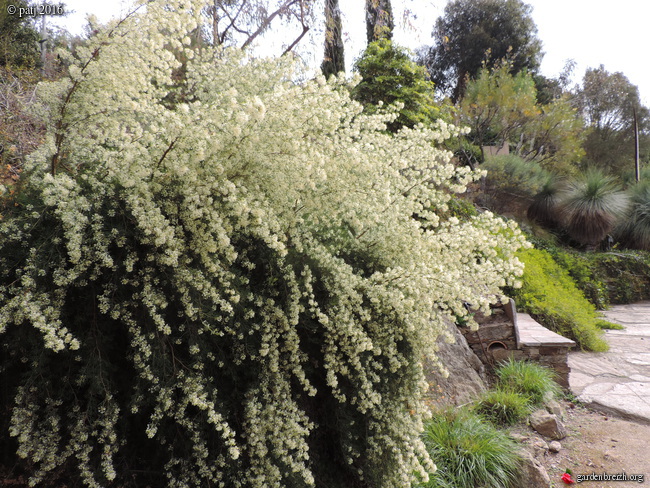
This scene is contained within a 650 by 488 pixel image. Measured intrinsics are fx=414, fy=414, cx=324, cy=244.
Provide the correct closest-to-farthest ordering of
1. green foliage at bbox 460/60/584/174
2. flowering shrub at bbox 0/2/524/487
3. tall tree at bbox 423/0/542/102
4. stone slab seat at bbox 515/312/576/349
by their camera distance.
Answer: flowering shrub at bbox 0/2/524/487 < stone slab seat at bbox 515/312/576/349 < green foliage at bbox 460/60/584/174 < tall tree at bbox 423/0/542/102

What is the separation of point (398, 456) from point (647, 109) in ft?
85.8

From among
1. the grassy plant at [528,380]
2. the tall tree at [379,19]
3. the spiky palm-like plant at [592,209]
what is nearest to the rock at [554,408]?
the grassy plant at [528,380]

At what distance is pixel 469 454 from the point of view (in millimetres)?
2617

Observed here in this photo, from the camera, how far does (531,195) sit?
10859 mm

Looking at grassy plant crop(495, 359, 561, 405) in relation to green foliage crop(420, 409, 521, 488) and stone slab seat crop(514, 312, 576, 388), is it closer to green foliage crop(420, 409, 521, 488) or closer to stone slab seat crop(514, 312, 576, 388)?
stone slab seat crop(514, 312, 576, 388)

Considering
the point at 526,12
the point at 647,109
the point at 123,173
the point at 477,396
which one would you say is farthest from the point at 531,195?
the point at 647,109

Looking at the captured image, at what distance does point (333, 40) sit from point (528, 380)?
7090mm

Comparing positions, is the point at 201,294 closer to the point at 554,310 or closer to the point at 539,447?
the point at 539,447

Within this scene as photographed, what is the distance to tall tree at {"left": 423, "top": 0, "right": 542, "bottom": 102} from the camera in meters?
19.2

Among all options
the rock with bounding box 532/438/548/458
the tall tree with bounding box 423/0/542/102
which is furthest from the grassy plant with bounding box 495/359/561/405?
the tall tree with bounding box 423/0/542/102

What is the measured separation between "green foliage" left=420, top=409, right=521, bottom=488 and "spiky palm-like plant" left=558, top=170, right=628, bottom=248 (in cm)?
898

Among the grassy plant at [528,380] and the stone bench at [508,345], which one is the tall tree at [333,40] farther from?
the grassy plant at [528,380]

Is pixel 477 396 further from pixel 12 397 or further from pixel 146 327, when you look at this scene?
pixel 12 397

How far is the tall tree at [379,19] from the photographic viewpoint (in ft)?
27.4
